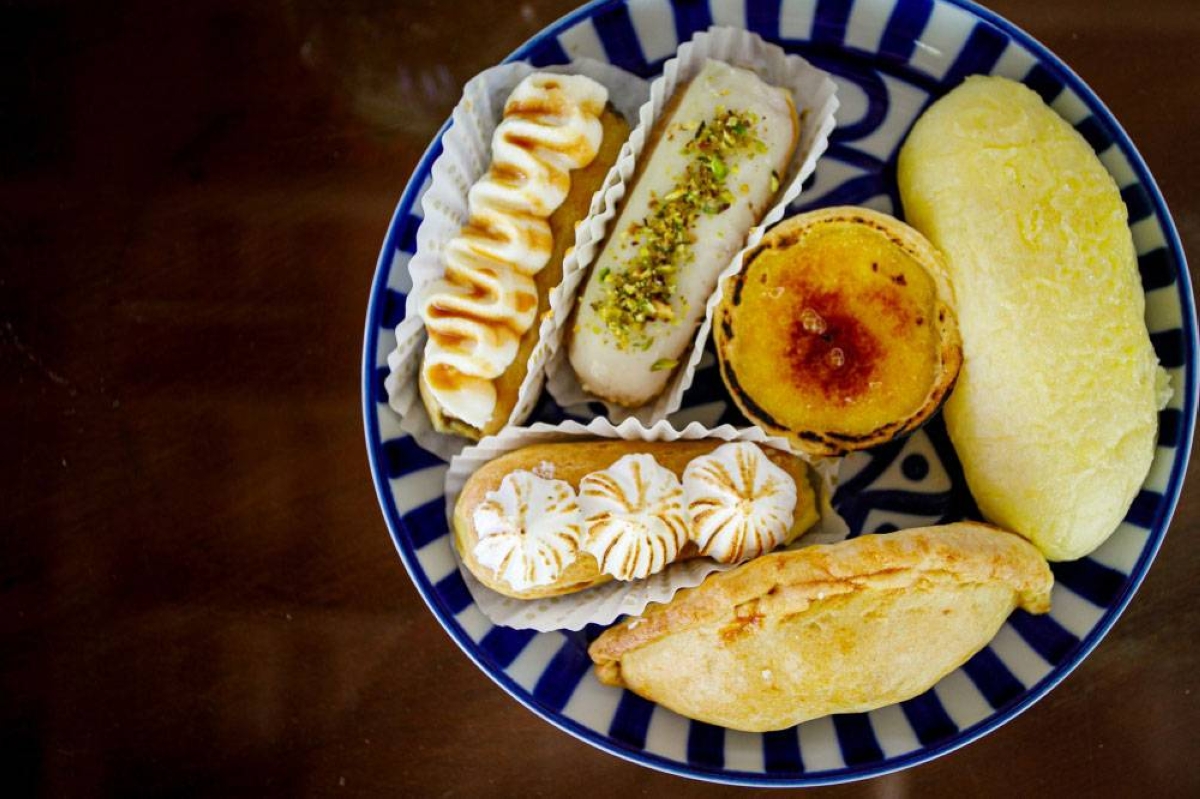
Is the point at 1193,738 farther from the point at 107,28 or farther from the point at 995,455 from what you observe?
the point at 107,28

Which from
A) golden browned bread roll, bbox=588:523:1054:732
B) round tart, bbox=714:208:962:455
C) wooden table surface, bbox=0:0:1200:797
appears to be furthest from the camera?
wooden table surface, bbox=0:0:1200:797

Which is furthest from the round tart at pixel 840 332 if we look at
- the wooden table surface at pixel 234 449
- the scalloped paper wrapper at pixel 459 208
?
the wooden table surface at pixel 234 449

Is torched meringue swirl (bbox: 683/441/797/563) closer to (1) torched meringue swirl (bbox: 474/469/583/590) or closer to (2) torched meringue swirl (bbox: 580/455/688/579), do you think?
(2) torched meringue swirl (bbox: 580/455/688/579)

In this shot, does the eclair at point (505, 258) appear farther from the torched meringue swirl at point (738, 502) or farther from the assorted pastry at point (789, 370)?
the torched meringue swirl at point (738, 502)

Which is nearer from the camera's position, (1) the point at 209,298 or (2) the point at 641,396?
(2) the point at 641,396

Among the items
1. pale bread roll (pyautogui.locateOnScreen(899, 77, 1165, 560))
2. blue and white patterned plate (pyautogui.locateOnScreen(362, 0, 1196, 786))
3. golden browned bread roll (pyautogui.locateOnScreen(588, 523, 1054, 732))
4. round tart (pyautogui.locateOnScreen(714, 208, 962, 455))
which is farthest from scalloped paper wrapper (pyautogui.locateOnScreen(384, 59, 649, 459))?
pale bread roll (pyautogui.locateOnScreen(899, 77, 1165, 560))

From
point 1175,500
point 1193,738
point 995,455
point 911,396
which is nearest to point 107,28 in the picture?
point 911,396

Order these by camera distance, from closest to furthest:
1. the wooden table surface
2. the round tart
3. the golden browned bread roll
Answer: the golden browned bread roll, the round tart, the wooden table surface
